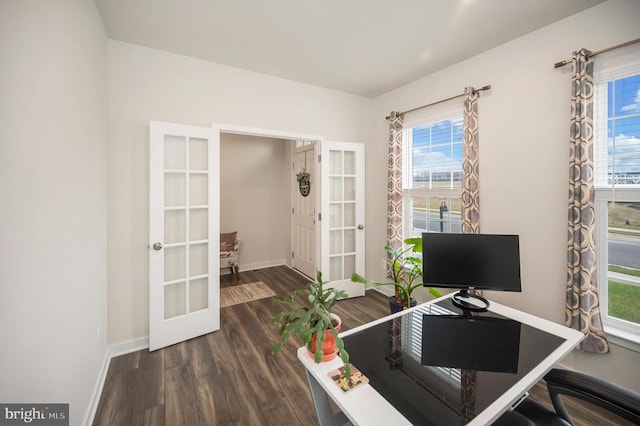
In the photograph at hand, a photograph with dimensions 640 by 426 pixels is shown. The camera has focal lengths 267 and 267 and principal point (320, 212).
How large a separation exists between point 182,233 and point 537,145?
3343mm

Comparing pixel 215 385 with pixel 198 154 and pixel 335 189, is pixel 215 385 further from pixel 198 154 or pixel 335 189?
pixel 335 189

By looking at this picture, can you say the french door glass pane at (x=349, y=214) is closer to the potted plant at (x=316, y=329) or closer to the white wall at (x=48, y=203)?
Answer: the potted plant at (x=316, y=329)

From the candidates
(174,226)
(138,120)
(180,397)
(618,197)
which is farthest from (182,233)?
(618,197)

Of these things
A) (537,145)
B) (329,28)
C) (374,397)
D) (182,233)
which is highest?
(329,28)

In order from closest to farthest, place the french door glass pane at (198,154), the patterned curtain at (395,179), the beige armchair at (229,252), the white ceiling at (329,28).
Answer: the white ceiling at (329,28) → the french door glass pane at (198,154) → the patterned curtain at (395,179) → the beige armchair at (229,252)

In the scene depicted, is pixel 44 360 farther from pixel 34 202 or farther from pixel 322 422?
pixel 322 422

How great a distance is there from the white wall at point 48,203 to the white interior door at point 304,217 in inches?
116

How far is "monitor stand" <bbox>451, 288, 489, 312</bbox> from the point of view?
5.77ft

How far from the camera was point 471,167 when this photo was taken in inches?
104

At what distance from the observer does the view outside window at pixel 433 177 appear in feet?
9.87

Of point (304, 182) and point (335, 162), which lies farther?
point (304, 182)

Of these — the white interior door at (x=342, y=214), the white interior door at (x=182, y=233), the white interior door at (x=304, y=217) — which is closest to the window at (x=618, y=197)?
the white interior door at (x=342, y=214)

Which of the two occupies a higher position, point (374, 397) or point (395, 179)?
point (395, 179)

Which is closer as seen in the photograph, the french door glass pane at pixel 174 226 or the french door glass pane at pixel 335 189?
the french door glass pane at pixel 174 226
